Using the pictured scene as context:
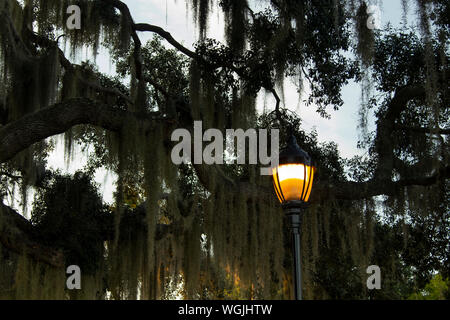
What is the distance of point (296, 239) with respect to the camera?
395 centimetres

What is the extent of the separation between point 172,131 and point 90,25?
205 centimetres

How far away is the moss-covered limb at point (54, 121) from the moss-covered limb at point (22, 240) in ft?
2.28

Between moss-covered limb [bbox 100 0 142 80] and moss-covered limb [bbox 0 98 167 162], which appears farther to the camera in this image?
moss-covered limb [bbox 100 0 142 80]

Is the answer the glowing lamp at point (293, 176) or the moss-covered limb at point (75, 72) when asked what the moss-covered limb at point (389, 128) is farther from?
the moss-covered limb at point (75, 72)

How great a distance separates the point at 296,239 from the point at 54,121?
90.7 inches
